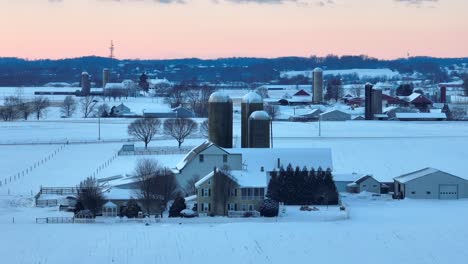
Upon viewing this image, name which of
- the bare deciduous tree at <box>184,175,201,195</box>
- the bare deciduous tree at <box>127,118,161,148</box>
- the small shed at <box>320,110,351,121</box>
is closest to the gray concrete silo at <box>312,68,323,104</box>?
the small shed at <box>320,110,351,121</box>

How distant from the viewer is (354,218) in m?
25.2

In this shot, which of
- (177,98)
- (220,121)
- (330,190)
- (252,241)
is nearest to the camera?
(252,241)

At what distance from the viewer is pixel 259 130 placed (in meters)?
35.0

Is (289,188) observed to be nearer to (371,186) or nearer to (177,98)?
(371,186)

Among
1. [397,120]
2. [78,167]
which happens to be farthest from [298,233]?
[397,120]

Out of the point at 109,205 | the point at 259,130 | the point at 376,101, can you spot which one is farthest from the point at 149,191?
the point at 376,101

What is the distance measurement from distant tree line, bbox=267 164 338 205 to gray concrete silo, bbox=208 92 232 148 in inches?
278

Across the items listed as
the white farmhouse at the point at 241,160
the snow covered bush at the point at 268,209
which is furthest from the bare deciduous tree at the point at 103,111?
the snow covered bush at the point at 268,209

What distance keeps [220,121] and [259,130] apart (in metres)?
2.08

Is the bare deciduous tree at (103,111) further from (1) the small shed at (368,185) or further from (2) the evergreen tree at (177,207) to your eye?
(2) the evergreen tree at (177,207)

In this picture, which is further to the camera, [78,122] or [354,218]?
[78,122]

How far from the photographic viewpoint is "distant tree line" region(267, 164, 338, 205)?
92.9ft

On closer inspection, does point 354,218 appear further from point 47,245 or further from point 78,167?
point 78,167

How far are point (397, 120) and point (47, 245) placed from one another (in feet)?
178
